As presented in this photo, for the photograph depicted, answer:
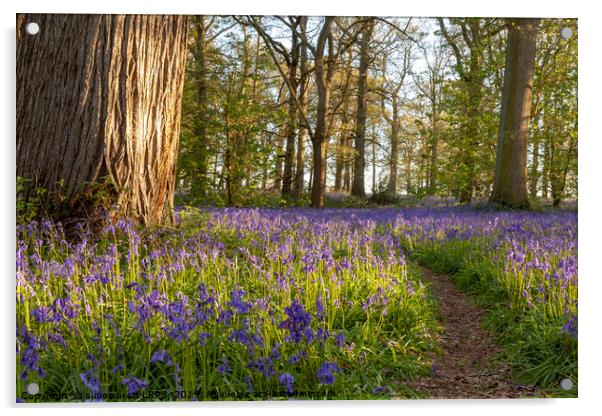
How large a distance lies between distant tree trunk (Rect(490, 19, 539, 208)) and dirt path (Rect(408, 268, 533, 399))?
6.05ft

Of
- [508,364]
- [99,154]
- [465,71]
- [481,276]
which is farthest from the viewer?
[465,71]

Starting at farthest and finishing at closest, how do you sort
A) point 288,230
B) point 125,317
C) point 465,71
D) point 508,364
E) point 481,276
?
1. point 288,230
2. point 465,71
3. point 481,276
4. point 508,364
5. point 125,317

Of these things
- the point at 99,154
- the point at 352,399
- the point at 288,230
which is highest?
the point at 99,154

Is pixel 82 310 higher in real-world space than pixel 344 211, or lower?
lower

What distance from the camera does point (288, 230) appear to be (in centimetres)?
495

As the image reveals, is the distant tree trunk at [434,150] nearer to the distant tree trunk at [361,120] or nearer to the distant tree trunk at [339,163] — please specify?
the distant tree trunk at [361,120]

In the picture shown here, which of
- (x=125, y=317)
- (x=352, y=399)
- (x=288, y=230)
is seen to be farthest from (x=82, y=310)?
(x=288, y=230)

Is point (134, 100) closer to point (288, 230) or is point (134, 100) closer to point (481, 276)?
point (288, 230)

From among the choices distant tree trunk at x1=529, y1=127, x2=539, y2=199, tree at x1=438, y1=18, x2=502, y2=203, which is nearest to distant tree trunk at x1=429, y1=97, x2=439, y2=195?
tree at x1=438, y1=18, x2=502, y2=203

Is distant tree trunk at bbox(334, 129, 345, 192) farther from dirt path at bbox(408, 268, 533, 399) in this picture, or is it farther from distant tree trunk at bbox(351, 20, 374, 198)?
dirt path at bbox(408, 268, 533, 399)

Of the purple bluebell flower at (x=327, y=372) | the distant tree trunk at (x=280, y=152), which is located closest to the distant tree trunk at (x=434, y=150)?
the distant tree trunk at (x=280, y=152)

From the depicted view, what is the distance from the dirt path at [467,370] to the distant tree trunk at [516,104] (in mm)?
1844

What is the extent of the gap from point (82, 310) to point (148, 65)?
7.02 feet

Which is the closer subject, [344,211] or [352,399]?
[352,399]
